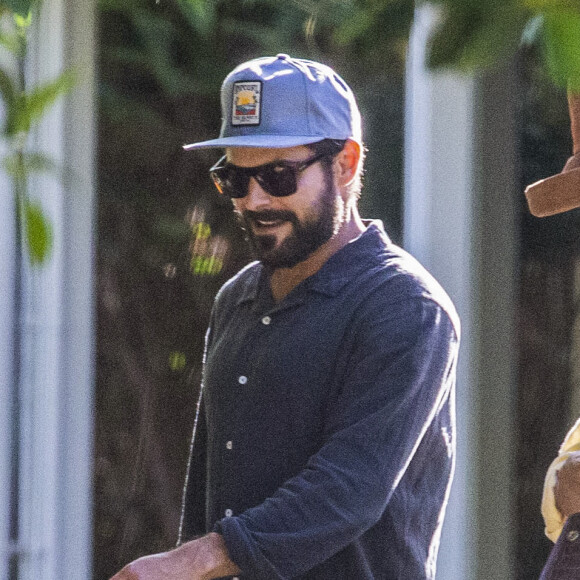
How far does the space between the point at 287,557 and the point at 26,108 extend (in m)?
0.85

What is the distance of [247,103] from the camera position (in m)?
2.06

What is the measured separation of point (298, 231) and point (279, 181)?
0.26ft

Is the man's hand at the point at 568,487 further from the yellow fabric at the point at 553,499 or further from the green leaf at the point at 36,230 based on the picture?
the green leaf at the point at 36,230

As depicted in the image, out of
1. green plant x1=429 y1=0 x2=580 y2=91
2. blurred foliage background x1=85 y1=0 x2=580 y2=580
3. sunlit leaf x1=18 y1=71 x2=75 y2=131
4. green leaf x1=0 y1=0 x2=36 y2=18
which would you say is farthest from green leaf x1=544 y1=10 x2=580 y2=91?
blurred foliage background x1=85 y1=0 x2=580 y2=580

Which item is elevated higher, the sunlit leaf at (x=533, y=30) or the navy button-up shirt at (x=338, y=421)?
the sunlit leaf at (x=533, y=30)

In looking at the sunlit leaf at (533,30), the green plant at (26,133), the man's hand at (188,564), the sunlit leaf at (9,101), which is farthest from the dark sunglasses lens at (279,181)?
the sunlit leaf at (533,30)

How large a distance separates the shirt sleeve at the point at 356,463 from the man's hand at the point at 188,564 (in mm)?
24

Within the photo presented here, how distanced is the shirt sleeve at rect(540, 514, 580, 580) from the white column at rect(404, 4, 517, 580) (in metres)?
0.86

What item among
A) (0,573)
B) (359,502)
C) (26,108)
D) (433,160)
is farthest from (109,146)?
(26,108)

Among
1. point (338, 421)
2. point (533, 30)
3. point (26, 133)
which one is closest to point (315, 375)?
point (338, 421)

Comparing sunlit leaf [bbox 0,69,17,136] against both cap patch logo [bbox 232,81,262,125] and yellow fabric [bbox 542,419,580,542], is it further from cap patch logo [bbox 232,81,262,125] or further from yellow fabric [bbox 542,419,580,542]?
yellow fabric [bbox 542,419,580,542]

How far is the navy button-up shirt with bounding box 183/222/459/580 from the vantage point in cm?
187

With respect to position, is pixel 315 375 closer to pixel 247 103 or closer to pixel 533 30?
pixel 247 103

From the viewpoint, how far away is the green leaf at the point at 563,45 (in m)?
0.87
